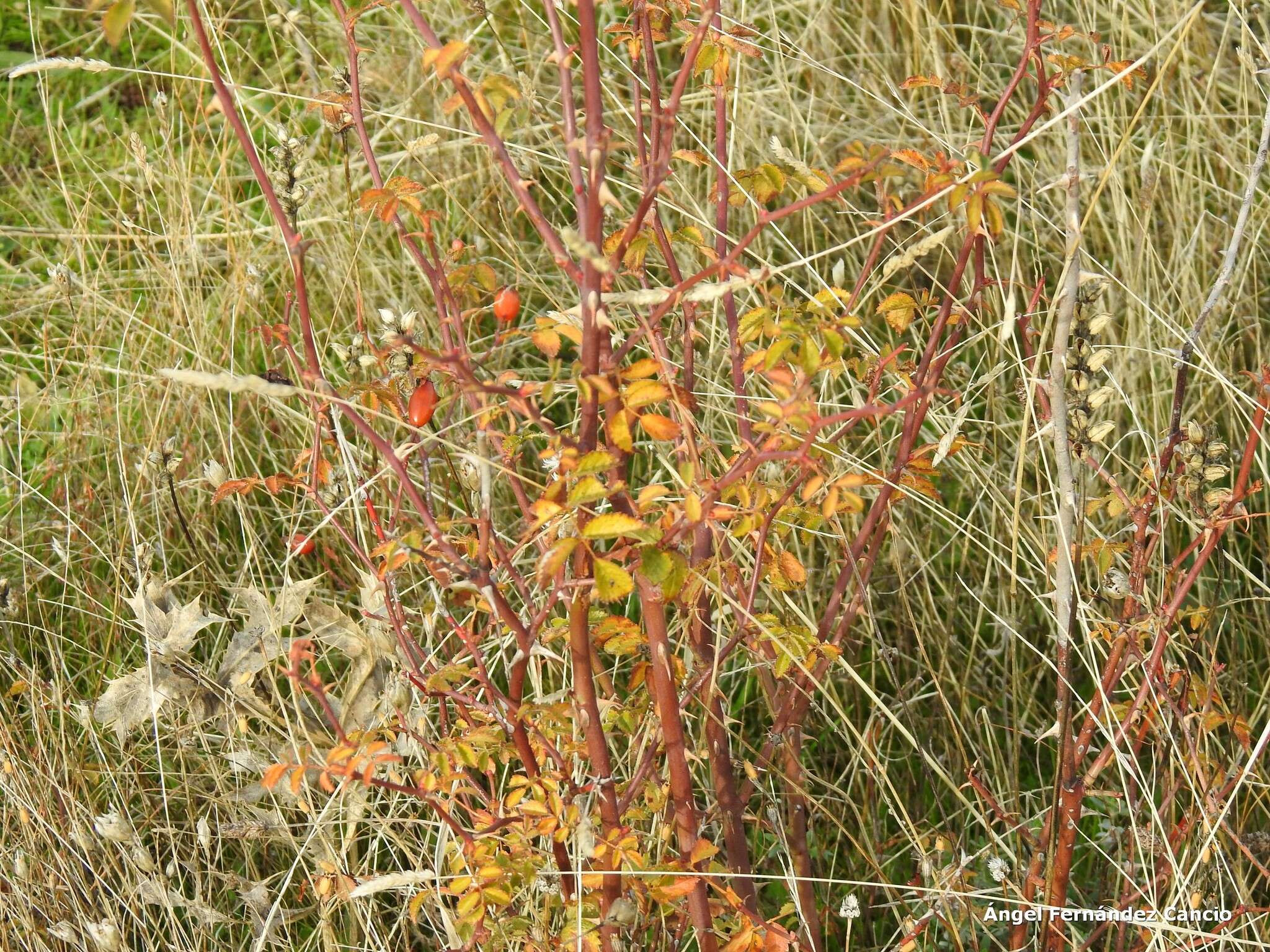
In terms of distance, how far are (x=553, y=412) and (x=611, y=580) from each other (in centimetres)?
142

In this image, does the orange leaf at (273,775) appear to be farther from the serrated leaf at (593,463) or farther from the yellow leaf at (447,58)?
the yellow leaf at (447,58)

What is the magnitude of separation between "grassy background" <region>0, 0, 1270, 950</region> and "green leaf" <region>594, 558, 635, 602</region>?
15.7 inches

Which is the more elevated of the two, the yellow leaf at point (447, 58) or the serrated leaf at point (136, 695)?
the yellow leaf at point (447, 58)

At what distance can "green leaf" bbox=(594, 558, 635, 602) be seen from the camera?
3.53ft

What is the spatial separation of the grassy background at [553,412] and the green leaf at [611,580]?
40 centimetres

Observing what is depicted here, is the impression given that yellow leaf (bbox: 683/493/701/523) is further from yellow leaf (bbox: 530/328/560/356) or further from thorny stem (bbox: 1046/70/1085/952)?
thorny stem (bbox: 1046/70/1085/952)

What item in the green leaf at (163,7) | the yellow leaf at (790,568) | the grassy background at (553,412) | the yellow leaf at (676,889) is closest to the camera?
the green leaf at (163,7)

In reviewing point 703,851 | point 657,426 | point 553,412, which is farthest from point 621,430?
point 553,412

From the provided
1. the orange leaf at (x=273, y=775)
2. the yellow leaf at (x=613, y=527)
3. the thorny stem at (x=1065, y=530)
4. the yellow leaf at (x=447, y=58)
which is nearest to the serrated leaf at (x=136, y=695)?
the orange leaf at (x=273, y=775)

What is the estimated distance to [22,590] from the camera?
7.07 feet

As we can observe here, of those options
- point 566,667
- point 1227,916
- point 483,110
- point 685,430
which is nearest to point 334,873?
point 566,667

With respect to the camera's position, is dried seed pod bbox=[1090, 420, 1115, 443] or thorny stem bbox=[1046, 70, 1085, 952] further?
dried seed pod bbox=[1090, 420, 1115, 443]

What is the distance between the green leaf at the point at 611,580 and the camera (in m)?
1.08

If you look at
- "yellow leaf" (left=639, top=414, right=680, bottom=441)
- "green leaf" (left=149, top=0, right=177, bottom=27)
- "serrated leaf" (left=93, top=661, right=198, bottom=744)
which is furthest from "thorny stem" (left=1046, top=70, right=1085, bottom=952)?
"serrated leaf" (left=93, top=661, right=198, bottom=744)
